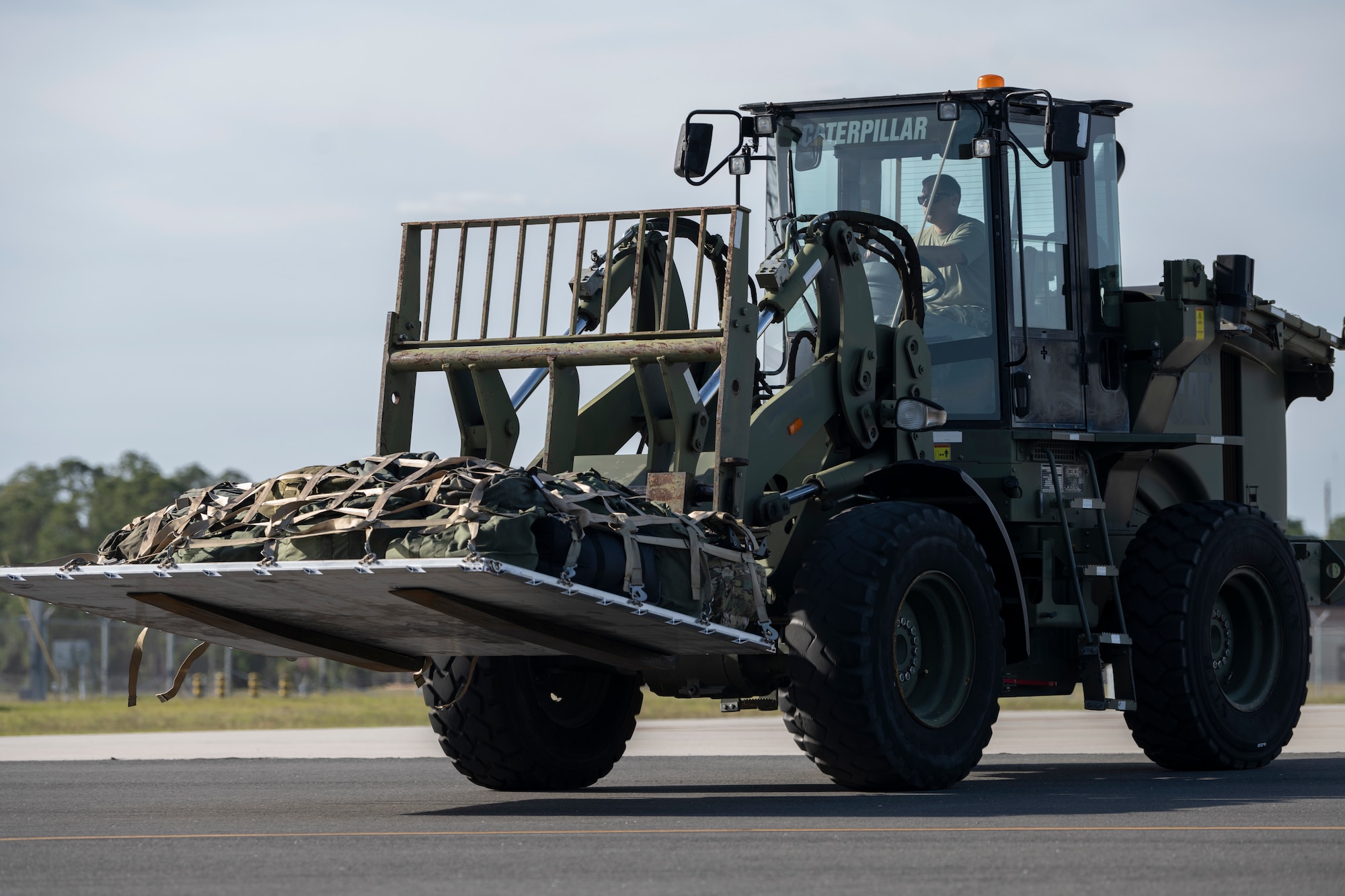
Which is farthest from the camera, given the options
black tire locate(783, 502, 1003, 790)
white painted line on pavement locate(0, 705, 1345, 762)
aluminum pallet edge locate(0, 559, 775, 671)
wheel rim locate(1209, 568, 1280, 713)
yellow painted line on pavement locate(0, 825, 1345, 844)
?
white painted line on pavement locate(0, 705, 1345, 762)

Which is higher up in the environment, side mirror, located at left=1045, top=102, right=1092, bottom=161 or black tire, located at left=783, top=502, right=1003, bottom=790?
side mirror, located at left=1045, top=102, right=1092, bottom=161

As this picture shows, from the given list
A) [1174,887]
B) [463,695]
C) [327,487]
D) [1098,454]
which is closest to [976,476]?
[1098,454]

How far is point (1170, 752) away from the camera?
13.0 meters

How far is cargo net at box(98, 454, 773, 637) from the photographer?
366 inches

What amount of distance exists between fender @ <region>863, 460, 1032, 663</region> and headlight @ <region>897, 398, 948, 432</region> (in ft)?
0.85

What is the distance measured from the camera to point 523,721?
11.9m

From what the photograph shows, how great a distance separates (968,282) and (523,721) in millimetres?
3862

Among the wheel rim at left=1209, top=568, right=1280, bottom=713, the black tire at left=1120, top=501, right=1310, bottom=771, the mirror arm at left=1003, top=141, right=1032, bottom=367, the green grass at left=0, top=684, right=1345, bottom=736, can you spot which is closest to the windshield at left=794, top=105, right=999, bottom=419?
the mirror arm at left=1003, top=141, right=1032, bottom=367

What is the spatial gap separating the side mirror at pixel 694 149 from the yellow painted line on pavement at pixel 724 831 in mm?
5101

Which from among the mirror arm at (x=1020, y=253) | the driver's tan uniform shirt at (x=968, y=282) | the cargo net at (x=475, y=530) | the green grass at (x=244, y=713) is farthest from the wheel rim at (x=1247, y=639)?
the green grass at (x=244, y=713)

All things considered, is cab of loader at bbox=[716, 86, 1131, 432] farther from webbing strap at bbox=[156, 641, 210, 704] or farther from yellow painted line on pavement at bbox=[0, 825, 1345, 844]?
webbing strap at bbox=[156, 641, 210, 704]

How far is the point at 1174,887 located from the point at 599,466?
5.26m

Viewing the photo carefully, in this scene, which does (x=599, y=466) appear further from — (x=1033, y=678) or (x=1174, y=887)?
(x=1174, y=887)

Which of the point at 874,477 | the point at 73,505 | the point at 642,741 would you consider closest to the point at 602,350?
the point at 874,477
